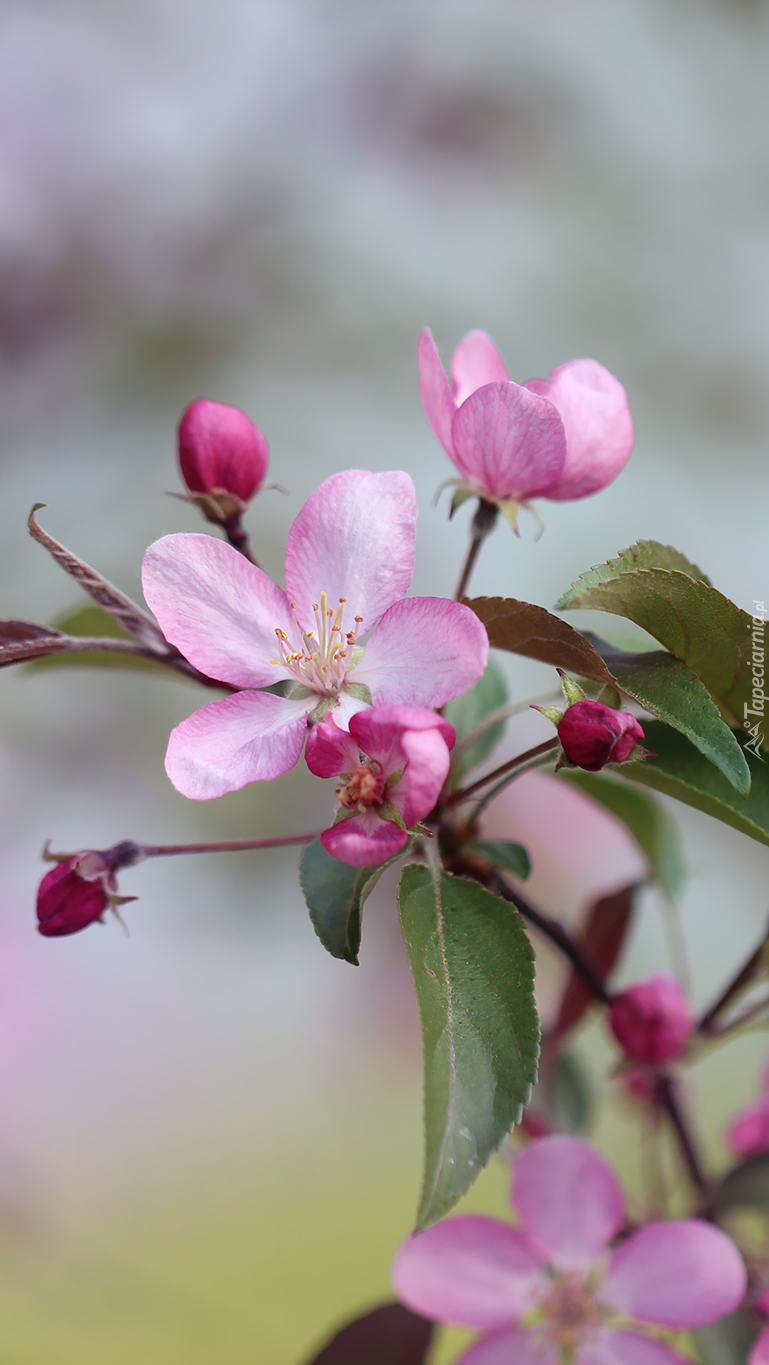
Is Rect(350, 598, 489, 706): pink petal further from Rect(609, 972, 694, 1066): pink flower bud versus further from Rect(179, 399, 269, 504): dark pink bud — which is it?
Rect(609, 972, 694, 1066): pink flower bud

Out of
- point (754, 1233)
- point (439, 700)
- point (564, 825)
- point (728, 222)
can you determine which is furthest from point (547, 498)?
point (728, 222)

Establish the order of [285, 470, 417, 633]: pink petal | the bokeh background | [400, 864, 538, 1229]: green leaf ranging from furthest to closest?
the bokeh background, [285, 470, 417, 633]: pink petal, [400, 864, 538, 1229]: green leaf

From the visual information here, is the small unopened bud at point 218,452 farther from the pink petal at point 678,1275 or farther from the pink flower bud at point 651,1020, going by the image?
the pink petal at point 678,1275

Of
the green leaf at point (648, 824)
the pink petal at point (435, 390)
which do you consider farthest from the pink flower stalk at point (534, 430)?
the green leaf at point (648, 824)

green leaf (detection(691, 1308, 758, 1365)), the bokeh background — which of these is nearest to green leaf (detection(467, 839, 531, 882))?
green leaf (detection(691, 1308, 758, 1365))

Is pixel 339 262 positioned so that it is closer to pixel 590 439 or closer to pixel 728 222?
pixel 728 222

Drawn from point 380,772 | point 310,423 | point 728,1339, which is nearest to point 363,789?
point 380,772
